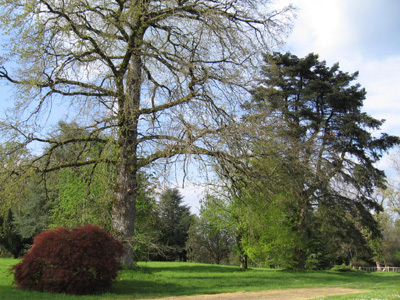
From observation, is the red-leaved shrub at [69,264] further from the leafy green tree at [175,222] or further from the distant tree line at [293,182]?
the leafy green tree at [175,222]

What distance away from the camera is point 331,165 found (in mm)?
23328

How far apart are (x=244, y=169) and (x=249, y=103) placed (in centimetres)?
253

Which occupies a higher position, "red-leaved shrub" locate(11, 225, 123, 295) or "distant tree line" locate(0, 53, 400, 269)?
"distant tree line" locate(0, 53, 400, 269)

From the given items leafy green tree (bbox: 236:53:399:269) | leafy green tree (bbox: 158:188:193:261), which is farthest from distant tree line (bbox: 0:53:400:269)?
leafy green tree (bbox: 158:188:193:261)

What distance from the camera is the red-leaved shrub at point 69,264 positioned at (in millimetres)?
9367

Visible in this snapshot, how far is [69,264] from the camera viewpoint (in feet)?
31.0

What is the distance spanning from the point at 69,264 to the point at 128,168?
458 cm

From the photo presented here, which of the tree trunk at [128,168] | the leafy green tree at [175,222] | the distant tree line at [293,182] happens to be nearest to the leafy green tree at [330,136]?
the distant tree line at [293,182]

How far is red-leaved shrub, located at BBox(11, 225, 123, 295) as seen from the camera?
937 cm

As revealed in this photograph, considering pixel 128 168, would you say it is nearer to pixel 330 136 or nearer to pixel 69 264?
pixel 69 264

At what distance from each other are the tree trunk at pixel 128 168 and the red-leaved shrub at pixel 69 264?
7.32 feet

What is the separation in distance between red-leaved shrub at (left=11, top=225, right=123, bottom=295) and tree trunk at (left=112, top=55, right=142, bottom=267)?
2232 mm

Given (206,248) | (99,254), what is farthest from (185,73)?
(206,248)

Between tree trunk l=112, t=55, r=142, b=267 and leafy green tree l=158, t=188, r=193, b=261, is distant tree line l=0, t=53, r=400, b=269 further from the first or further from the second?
leafy green tree l=158, t=188, r=193, b=261
